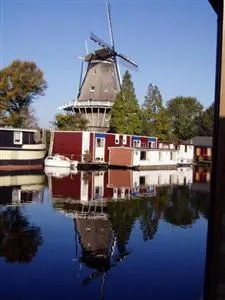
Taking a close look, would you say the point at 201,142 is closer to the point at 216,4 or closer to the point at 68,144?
the point at 68,144

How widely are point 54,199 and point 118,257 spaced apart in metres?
12.4

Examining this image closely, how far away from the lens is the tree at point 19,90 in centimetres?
5791

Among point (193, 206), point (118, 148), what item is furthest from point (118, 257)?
point (118, 148)

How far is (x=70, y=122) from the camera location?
5672 centimetres

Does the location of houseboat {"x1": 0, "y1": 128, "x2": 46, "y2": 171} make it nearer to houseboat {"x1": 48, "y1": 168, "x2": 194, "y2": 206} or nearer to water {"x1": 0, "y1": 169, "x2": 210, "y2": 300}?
houseboat {"x1": 48, "y1": 168, "x2": 194, "y2": 206}

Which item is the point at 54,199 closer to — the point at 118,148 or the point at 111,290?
the point at 111,290

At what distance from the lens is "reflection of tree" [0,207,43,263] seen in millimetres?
12586

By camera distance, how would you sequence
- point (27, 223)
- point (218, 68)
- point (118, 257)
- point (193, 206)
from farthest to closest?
point (193, 206) → point (27, 223) → point (118, 257) → point (218, 68)

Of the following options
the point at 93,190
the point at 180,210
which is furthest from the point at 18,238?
the point at 93,190

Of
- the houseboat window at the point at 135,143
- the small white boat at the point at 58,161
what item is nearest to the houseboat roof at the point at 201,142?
the houseboat window at the point at 135,143

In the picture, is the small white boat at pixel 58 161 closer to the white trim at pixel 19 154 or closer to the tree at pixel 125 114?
the white trim at pixel 19 154

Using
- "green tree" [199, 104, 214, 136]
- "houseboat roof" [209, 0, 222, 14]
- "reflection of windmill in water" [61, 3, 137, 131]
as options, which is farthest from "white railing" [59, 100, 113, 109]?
"houseboat roof" [209, 0, 222, 14]

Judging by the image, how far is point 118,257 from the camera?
12.8 meters

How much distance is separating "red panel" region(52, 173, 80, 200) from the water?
0.43ft
